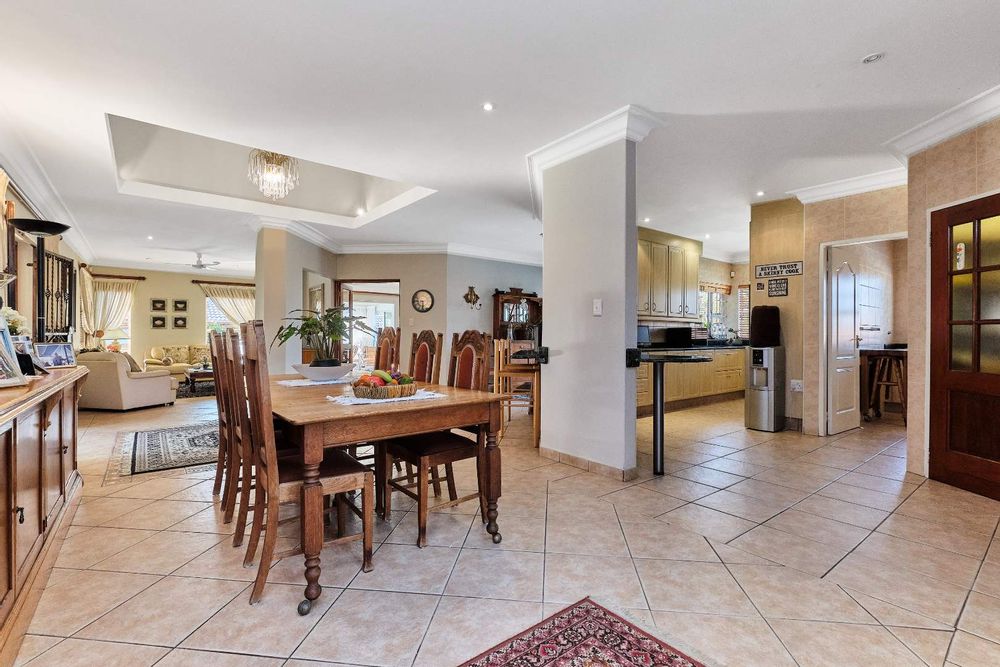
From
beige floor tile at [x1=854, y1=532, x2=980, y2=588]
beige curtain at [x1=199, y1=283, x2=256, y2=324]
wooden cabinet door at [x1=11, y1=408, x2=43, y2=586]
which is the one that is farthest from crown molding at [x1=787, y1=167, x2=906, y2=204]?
beige curtain at [x1=199, y1=283, x2=256, y2=324]

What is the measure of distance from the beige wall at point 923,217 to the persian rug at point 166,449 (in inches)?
207

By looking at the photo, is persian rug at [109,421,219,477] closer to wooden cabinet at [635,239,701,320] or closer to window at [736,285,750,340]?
wooden cabinet at [635,239,701,320]

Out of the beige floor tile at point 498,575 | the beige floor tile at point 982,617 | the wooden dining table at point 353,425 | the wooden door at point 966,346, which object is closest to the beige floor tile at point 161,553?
the wooden dining table at point 353,425

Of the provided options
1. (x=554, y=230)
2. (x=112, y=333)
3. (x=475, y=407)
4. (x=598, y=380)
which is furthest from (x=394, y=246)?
(x=112, y=333)

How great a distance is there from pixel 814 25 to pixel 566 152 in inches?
65.5

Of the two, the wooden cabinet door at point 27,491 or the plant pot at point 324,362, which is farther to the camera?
the plant pot at point 324,362

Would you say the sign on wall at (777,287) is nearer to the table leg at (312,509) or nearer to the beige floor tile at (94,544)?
the table leg at (312,509)

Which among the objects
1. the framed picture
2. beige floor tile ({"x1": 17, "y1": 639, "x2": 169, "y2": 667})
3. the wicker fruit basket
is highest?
the framed picture

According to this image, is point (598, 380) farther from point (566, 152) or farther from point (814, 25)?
point (814, 25)

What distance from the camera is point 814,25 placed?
2139mm

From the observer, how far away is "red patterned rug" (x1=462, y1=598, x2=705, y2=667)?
1.41 meters

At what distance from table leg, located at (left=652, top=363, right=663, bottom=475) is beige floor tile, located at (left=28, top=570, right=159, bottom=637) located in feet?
9.50

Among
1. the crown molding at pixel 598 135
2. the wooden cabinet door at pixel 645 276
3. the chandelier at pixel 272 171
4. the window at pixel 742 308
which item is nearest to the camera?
the crown molding at pixel 598 135

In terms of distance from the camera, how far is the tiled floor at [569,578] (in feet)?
4.90
